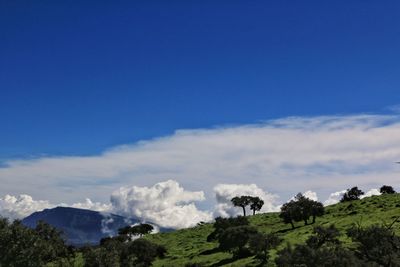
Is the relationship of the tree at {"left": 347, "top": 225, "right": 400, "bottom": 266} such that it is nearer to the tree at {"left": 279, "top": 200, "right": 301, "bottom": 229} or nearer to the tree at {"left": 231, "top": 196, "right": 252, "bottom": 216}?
the tree at {"left": 279, "top": 200, "right": 301, "bottom": 229}

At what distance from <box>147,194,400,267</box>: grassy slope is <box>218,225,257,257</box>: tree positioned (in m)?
1.94

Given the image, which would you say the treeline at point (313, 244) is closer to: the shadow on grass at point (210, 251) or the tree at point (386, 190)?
the shadow on grass at point (210, 251)

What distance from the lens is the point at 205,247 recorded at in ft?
437

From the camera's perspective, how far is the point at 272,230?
138000 millimetres

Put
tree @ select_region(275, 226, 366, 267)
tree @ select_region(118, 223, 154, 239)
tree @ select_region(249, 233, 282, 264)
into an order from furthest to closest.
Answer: tree @ select_region(118, 223, 154, 239) < tree @ select_region(249, 233, 282, 264) < tree @ select_region(275, 226, 366, 267)

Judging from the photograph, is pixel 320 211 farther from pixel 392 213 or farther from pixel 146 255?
pixel 146 255

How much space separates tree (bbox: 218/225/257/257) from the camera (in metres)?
115

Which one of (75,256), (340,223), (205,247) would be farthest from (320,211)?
(75,256)

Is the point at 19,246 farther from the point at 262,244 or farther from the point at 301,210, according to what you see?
the point at 301,210

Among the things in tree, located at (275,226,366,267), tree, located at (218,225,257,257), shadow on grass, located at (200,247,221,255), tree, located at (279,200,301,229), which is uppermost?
tree, located at (279,200,301,229)

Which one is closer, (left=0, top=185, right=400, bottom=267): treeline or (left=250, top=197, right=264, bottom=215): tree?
(left=0, top=185, right=400, bottom=267): treeline

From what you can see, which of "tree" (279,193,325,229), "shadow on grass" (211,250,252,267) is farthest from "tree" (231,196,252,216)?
→ "shadow on grass" (211,250,252,267)

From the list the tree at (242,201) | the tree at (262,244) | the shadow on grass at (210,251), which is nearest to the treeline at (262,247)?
the tree at (262,244)

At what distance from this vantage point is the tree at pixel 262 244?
10199cm
